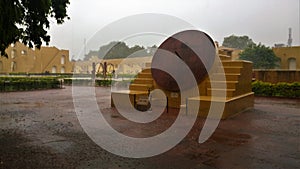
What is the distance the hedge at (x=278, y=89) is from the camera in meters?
13.5

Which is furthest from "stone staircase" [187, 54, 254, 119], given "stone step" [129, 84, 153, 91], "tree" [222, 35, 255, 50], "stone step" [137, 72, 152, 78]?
"tree" [222, 35, 255, 50]

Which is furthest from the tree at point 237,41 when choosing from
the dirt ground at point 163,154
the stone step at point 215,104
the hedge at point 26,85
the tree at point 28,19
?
the tree at point 28,19

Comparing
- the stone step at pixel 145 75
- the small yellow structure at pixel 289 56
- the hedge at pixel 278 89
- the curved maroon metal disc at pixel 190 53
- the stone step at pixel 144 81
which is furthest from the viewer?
the small yellow structure at pixel 289 56

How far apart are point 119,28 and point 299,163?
6.30 metres

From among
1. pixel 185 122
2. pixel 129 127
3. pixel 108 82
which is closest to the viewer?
pixel 129 127

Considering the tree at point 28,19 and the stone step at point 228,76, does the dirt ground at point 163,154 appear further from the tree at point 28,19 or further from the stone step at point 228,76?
the tree at point 28,19

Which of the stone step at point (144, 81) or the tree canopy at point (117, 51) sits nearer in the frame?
the stone step at point (144, 81)

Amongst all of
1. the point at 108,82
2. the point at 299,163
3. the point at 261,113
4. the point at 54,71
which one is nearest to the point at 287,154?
the point at 299,163

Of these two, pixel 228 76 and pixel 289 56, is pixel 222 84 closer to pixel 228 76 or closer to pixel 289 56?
pixel 228 76

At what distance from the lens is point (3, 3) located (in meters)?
4.34

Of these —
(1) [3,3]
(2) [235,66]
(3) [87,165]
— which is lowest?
(3) [87,165]

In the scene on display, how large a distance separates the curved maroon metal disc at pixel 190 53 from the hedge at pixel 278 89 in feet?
22.5

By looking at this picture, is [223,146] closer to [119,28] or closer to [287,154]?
[287,154]

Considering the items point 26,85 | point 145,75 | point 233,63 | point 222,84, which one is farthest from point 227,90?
point 26,85
